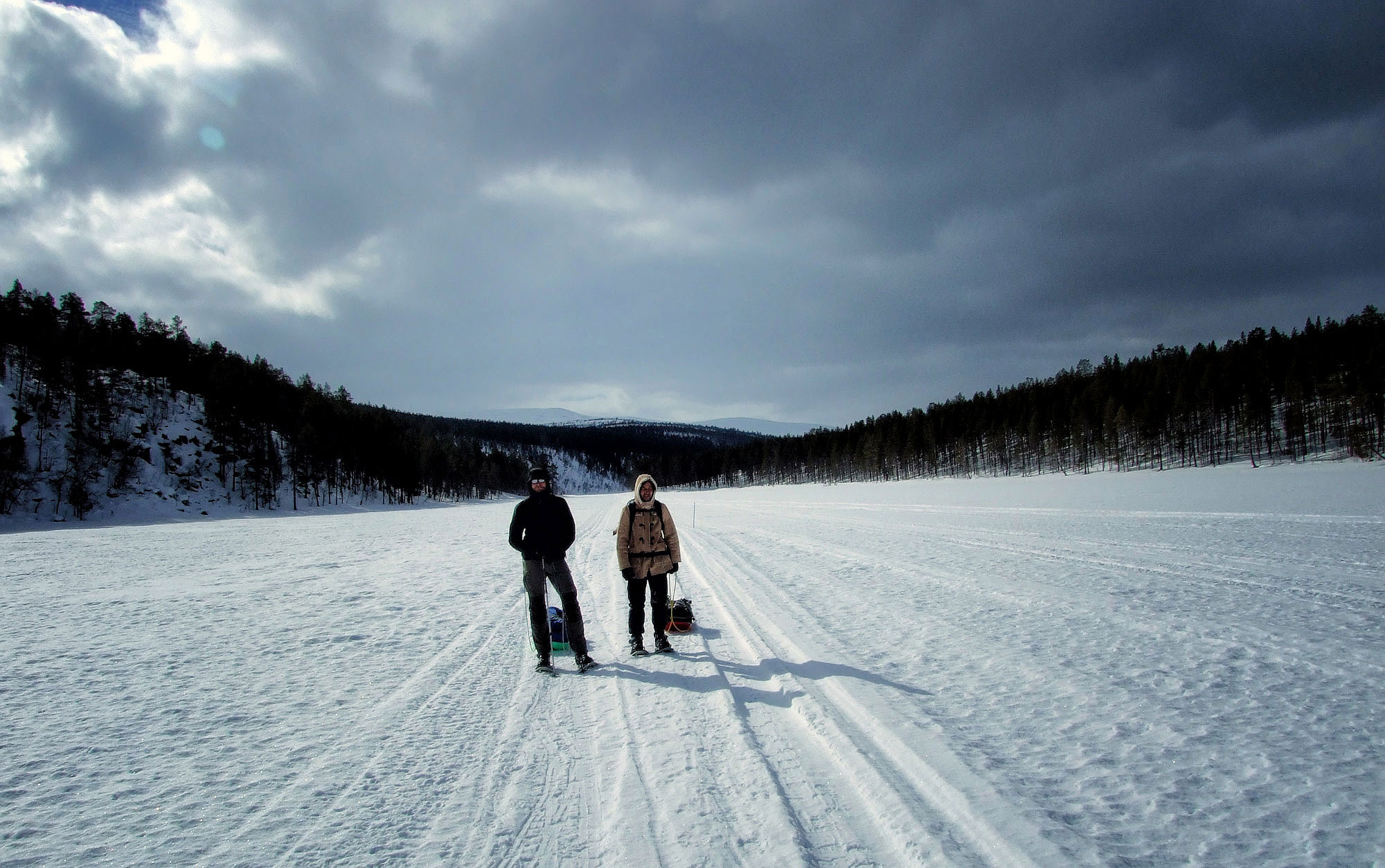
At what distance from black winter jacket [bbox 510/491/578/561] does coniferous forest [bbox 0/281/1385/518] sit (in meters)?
61.6

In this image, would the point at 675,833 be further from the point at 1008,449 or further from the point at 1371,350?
the point at 1008,449

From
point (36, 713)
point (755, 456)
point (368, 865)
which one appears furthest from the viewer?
point (755, 456)

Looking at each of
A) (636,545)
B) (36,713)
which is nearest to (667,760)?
(636,545)

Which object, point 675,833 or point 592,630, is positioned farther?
point 592,630

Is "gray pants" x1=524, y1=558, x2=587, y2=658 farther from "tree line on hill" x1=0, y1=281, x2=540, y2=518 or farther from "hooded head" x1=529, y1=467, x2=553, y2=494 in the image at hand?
"tree line on hill" x1=0, y1=281, x2=540, y2=518

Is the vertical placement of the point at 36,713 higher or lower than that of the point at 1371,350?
lower

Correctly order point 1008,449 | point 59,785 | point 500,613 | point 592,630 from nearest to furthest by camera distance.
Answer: point 59,785 → point 592,630 → point 500,613 → point 1008,449

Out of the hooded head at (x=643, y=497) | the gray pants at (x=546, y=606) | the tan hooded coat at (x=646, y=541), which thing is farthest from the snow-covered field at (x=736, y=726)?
the hooded head at (x=643, y=497)

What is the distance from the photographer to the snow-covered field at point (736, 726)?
2.81 metres

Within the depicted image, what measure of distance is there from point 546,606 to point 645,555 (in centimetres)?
130

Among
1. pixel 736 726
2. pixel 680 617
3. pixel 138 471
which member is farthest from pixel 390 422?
pixel 736 726

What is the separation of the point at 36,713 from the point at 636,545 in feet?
17.5

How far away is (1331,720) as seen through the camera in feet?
13.0

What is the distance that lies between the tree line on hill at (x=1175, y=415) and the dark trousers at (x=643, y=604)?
6928 cm
